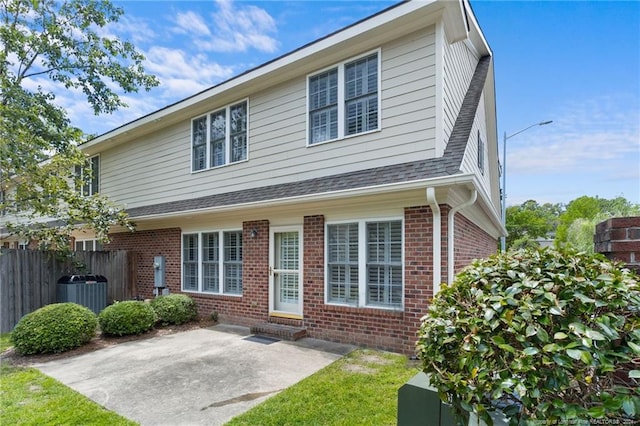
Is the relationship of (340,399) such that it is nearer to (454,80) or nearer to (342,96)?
(342,96)

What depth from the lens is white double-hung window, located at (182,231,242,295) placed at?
27.9 feet

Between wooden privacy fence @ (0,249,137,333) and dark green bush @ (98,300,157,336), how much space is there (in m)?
3.10

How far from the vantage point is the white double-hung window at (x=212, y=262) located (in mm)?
8516

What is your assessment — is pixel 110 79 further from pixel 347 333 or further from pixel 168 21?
pixel 347 333

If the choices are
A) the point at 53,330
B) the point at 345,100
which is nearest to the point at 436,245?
the point at 345,100

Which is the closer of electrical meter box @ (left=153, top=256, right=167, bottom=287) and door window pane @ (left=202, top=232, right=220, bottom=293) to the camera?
door window pane @ (left=202, top=232, right=220, bottom=293)

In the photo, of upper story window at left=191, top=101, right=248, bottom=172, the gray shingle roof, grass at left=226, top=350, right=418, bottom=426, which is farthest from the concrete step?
upper story window at left=191, top=101, right=248, bottom=172

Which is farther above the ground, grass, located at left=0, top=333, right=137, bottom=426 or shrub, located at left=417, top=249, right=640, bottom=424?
shrub, located at left=417, top=249, right=640, bottom=424

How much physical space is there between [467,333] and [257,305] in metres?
6.43

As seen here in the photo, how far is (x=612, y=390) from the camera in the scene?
5.22 feet

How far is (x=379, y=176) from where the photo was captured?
19.5 ft

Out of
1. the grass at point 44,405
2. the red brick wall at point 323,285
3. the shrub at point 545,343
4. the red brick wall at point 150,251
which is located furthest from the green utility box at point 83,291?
the shrub at point 545,343

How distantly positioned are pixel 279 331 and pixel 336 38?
576 centimetres

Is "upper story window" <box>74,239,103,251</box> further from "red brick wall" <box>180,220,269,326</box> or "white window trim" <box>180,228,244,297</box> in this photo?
"red brick wall" <box>180,220,269,326</box>
